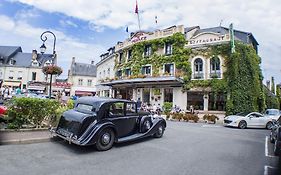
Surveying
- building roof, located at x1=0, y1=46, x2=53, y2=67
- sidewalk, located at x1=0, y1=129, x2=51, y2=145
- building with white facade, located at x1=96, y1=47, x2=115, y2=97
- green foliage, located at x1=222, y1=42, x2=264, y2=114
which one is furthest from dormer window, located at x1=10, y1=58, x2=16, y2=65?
sidewalk, located at x1=0, y1=129, x2=51, y2=145

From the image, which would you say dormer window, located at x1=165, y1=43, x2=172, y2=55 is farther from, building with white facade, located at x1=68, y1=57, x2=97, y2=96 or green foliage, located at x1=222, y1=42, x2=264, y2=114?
building with white facade, located at x1=68, y1=57, x2=97, y2=96

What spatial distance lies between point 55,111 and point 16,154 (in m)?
3.15

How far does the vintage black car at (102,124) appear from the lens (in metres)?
6.43

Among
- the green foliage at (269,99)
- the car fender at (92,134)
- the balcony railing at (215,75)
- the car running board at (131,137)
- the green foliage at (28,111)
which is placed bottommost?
the car running board at (131,137)

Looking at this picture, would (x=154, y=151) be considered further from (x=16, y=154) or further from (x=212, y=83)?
(x=212, y=83)

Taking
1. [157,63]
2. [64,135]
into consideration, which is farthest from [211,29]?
[64,135]

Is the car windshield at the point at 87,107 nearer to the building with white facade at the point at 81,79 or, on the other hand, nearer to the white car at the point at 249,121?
the white car at the point at 249,121

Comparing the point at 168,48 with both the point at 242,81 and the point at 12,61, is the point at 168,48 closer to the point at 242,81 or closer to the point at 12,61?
the point at 242,81

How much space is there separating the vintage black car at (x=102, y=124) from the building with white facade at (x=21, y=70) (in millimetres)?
40662

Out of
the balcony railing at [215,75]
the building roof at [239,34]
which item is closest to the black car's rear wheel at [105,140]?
the balcony railing at [215,75]

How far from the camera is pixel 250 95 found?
798 inches

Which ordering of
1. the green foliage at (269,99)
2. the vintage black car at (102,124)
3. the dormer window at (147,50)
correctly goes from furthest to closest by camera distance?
the green foliage at (269,99) < the dormer window at (147,50) < the vintage black car at (102,124)

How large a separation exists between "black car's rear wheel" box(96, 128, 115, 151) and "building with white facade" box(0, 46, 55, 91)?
136ft

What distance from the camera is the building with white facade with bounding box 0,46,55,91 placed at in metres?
44.3
